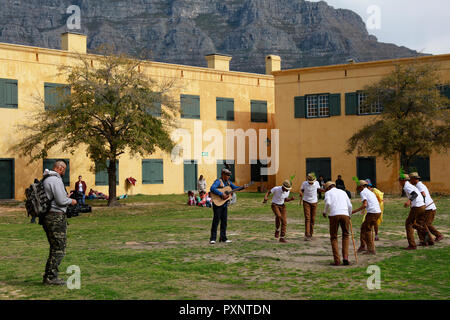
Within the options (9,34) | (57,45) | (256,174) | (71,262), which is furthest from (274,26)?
(71,262)

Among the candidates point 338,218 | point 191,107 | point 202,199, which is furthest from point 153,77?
point 338,218

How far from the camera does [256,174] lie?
43.9 m

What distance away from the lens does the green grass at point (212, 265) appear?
9031 millimetres

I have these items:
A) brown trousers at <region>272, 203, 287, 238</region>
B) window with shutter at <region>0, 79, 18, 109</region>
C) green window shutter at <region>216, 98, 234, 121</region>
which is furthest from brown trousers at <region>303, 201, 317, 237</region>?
green window shutter at <region>216, 98, 234, 121</region>

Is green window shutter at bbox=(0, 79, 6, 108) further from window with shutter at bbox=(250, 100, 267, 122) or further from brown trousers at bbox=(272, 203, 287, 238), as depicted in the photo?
brown trousers at bbox=(272, 203, 287, 238)

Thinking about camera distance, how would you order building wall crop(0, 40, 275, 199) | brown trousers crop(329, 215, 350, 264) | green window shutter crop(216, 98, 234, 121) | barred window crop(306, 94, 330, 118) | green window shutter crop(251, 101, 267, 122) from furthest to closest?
green window shutter crop(251, 101, 267, 122)
green window shutter crop(216, 98, 234, 121)
barred window crop(306, 94, 330, 118)
building wall crop(0, 40, 275, 199)
brown trousers crop(329, 215, 350, 264)

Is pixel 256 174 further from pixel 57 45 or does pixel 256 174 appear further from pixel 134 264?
pixel 57 45

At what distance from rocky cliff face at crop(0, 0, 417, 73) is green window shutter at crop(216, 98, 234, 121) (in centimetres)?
8906

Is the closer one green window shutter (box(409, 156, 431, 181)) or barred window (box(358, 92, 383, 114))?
green window shutter (box(409, 156, 431, 181))

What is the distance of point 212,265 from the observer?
37.3 feet

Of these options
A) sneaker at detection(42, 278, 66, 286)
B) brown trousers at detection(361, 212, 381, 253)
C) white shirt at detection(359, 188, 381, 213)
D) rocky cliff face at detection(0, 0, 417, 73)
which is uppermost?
rocky cliff face at detection(0, 0, 417, 73)

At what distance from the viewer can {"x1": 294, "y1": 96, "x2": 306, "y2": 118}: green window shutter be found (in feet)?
133

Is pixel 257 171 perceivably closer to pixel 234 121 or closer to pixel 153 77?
pixel 234 121
